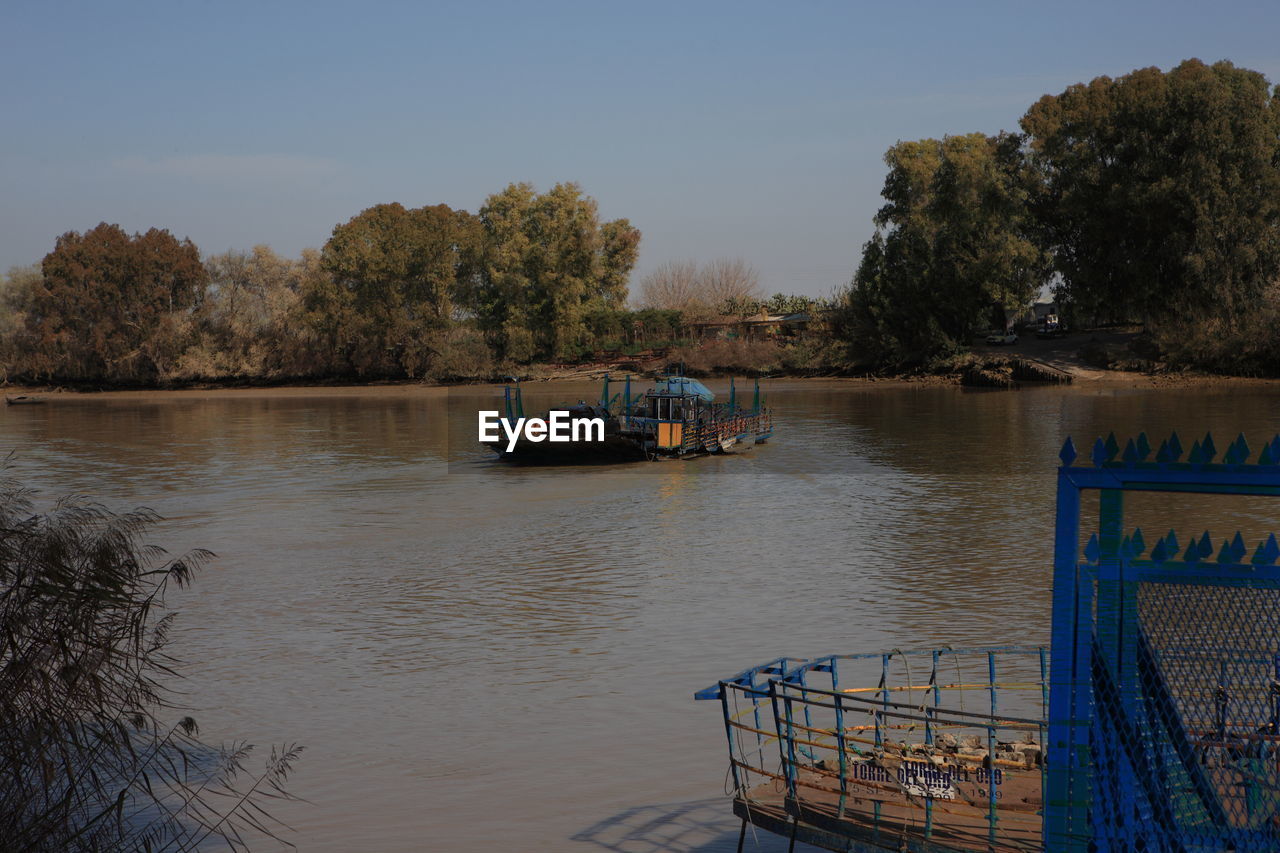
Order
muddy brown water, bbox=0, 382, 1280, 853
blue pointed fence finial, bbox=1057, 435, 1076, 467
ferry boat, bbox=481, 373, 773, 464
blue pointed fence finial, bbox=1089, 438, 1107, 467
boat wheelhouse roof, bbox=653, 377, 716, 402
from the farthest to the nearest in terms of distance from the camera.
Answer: boat wheelhouse roof, bbox=653, 377, 716, 402 < ferry boat, bbox=481, 373, 773, 464 < muddy brown water, bbox=0, 382, 1280, 853 < blue pointed fence finial, bbox=1057, 435, 1076, 467 < blue pointed fence finial, bbox=1089, 438, 1107, 467

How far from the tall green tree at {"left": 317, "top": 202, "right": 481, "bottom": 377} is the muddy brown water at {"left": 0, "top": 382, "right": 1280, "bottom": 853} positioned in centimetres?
4278

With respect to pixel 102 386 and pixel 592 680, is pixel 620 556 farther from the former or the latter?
pixel 102 386

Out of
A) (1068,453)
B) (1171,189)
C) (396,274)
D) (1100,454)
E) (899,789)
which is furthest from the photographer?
(396,274)

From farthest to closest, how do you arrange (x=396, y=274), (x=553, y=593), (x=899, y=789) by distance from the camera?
(x=396, y=274)
(x=553, y=593)
(x=899, y=789)

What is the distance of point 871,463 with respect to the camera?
41469 millimetres

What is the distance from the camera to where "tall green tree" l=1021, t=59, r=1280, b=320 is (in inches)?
2571

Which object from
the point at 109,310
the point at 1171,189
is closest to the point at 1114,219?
the point at 1171,189

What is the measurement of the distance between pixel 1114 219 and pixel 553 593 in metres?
56.3

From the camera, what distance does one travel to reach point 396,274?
93.7 metres

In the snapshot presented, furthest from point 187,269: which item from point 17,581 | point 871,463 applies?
point 17,581

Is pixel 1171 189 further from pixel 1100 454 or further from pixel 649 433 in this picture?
pixel 1100 454

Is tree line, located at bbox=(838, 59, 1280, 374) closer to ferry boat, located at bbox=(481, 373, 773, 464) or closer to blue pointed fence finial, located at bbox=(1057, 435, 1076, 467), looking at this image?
ferry boat, located at bbox=(481, 373, 773, 464)

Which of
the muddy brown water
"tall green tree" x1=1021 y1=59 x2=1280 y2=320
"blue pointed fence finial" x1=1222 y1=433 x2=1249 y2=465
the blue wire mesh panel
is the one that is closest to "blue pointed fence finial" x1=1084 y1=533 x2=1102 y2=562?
"blue pointed fence finial" x1=1222 y1=433 x2=1249 y2=465

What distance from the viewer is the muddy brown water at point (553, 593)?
479 inches
